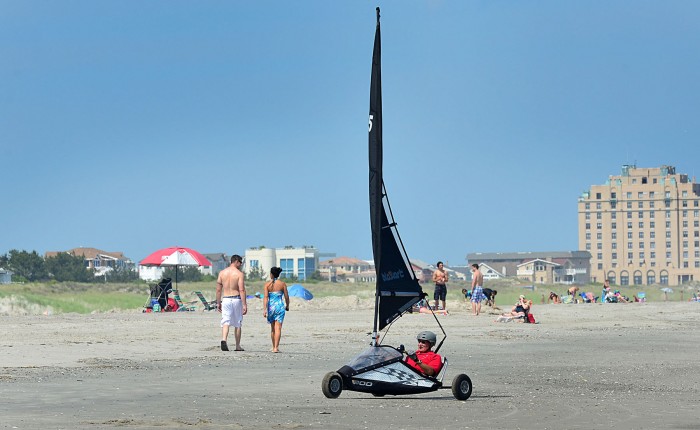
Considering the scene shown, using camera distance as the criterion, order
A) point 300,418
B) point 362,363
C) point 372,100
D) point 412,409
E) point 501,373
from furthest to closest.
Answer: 1. point 501,373
2. point 372,100
3. point 362,363
4. point 412,409
5. point 300,418

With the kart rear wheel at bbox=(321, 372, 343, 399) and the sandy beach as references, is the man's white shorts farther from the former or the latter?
the kart rear wheel at bbox=(321, 372, 343, 399)

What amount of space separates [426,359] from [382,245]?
146 cm

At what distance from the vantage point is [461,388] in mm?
13570

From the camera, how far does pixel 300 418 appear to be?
1180cm

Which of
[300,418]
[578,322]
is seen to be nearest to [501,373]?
[300,418]

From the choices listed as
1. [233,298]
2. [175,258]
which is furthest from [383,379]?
[175,258]

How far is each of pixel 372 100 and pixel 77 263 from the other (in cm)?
11967

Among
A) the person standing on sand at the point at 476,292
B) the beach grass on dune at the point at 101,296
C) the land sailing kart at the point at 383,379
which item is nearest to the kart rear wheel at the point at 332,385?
the land sailing kart at the point at 383,379

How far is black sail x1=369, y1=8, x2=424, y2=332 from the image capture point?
1485cm

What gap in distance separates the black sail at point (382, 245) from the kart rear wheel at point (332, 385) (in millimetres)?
1367

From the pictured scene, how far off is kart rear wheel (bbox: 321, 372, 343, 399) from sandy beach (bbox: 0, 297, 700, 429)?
0.30ft

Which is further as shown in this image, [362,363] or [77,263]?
[77,263]

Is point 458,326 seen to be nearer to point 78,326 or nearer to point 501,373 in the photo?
point 78,326

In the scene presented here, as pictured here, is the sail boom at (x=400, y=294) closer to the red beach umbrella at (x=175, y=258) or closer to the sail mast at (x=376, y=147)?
the sail mast at (x=376, y=147)
